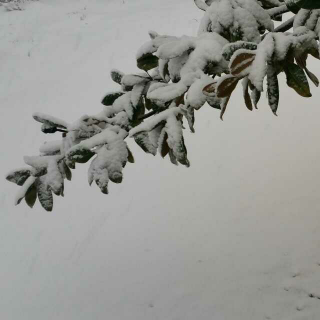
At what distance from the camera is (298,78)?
3.15 feet

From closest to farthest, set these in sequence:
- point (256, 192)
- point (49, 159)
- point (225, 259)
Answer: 1. point (49, 159)
2. point (225, 259)
3. point (256, 192)

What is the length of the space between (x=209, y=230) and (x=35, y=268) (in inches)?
74.0

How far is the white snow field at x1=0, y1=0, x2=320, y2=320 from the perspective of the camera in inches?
131

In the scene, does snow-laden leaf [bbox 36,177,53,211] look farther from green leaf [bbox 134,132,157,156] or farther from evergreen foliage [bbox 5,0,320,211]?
green leaf [bbox 134,132,157,156]

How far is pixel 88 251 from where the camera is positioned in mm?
4141

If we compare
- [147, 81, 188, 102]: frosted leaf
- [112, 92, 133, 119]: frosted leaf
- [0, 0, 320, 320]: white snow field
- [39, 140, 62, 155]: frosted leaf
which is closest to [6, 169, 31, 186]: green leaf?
[39, 140, 62, 155]: frosted leaf

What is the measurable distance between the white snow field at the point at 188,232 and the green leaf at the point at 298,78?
2.56m

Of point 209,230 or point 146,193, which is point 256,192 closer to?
point 209,230

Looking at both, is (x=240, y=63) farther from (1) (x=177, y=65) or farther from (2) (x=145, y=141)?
(2) (x=145, y=141)

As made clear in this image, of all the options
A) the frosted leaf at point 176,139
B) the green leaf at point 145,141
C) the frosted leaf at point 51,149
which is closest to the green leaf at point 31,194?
the frosted leaf at point 51,149

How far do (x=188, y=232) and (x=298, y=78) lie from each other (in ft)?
10.6

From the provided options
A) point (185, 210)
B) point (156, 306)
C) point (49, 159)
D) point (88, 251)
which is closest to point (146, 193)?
point (185, 210)

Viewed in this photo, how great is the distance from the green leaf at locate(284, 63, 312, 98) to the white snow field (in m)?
2.56

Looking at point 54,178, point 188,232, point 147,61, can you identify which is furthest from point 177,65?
point 188,232
